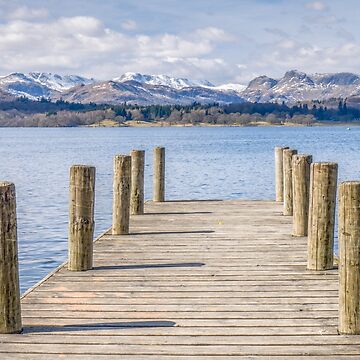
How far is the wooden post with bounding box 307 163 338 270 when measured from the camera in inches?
381

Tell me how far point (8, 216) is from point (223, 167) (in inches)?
2214

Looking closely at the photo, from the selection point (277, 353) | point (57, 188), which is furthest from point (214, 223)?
point (57, 188)

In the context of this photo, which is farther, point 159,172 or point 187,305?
point 159,172

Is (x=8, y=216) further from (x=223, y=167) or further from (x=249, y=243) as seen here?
(x=223, y=167)

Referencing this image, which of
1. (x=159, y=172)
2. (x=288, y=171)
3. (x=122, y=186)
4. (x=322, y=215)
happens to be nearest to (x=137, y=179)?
(x=122, y=186)

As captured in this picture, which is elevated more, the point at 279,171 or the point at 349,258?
the point at 279,171

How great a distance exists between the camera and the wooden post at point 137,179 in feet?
50.8

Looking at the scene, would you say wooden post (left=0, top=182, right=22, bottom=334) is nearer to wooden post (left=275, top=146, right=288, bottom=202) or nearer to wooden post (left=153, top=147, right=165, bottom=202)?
wooden post (left=153, top=147, right=165, bottom=202)

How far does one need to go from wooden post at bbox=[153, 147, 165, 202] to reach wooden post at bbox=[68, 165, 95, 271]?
27.5ft

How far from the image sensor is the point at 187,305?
7859 mm

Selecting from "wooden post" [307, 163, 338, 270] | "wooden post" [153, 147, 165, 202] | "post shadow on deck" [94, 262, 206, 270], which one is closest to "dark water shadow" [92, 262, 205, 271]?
"post shadow on deck" [94, 262, 206, 270]

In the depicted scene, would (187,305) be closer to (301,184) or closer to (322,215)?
(322,215)

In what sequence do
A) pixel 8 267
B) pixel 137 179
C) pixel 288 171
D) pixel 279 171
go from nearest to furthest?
1. pixel 8 267
2. pixel 288 171
3. pixel 137 179
4. pixel 279 171

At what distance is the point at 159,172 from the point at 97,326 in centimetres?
1168
